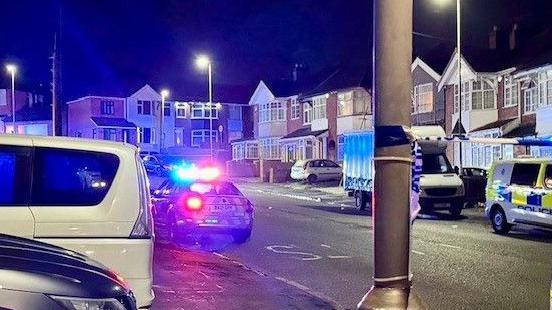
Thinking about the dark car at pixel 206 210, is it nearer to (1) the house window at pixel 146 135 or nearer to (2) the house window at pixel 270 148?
(2) the house window at pixel 270 148

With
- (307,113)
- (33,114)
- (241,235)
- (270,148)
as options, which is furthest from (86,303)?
(33,114)

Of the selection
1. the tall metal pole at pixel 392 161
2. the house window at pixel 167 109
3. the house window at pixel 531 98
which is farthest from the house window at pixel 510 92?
the house window at pixel 167 109

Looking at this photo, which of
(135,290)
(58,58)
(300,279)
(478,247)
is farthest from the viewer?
(58,58)

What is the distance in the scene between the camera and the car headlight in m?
3.68

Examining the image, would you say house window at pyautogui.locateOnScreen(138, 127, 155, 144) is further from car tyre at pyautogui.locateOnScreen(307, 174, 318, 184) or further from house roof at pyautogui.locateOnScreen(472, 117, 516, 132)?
house roof at pyautogui.locateOnScreen(472, 117, 516, 132)

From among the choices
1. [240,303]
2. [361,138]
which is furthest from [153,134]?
[240,303]

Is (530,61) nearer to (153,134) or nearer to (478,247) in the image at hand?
(478,247)

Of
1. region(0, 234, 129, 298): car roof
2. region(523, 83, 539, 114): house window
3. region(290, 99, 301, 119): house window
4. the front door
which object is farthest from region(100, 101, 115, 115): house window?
region(0, 234, 129, 298): car roof

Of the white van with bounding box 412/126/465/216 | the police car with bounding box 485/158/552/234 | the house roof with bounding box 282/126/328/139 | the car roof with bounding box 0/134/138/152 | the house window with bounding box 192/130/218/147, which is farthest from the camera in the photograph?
the house window with bounding box 192/130/218/147

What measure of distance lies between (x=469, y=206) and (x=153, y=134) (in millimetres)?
48638

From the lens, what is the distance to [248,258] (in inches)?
524

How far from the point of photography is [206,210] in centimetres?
1534

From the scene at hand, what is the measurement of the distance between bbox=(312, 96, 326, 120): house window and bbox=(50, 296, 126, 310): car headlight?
50.7m

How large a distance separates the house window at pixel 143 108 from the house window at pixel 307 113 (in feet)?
65.1
